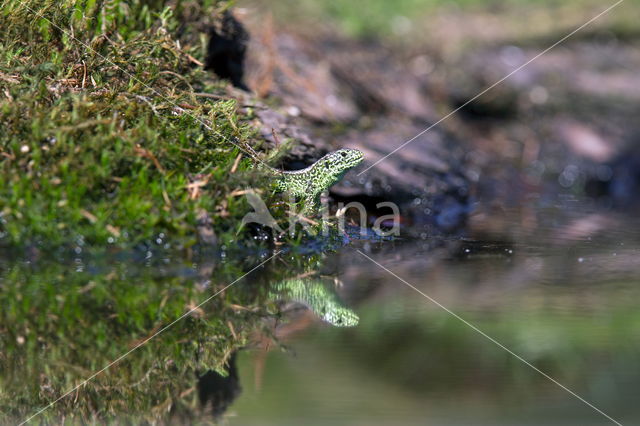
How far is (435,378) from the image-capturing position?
2648mm

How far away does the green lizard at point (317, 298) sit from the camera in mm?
3351

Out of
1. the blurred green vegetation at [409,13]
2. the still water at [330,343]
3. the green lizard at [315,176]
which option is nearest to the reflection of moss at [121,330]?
the still water at [330,343]

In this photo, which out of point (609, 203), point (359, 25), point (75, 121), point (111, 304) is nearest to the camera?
point (111, 304)

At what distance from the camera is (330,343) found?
2982 millimetres

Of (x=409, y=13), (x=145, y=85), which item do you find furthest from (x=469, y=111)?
(x=145, y=85)

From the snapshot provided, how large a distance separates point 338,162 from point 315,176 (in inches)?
7.9

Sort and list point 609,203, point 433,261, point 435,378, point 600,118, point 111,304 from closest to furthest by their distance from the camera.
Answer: point 435,378, point 111,304, point 433,261, point 609,203, point 600,118

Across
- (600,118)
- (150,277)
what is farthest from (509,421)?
(600,118)

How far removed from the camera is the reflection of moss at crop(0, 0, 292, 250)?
411cm

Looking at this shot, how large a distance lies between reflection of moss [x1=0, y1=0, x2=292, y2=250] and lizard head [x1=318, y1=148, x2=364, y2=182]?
0.59 meters

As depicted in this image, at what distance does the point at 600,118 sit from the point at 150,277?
7.02m

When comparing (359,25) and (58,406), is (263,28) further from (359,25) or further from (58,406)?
(58,406)

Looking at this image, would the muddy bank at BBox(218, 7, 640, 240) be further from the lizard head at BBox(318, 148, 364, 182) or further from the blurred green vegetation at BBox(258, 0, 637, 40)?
the lizard head at BBox(318, 148, 364, 182)

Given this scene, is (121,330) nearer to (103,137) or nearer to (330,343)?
(330,343)
